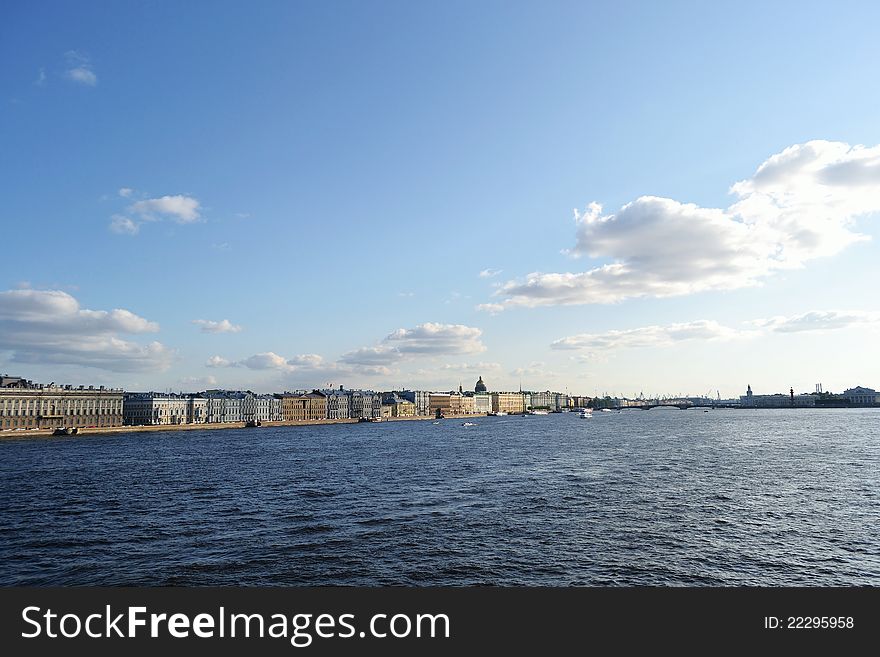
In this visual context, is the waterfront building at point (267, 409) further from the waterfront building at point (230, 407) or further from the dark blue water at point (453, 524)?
the dark blue water at point (453, 524)

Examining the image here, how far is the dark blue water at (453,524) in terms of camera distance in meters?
19.8

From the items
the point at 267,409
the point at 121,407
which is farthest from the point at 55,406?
the point at 267,409

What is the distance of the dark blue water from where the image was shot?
1975 centimetres

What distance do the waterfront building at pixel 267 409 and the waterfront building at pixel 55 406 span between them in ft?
145

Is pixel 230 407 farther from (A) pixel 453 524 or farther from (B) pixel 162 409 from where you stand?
(A) pixel 453 524

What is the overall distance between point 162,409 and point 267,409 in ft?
121

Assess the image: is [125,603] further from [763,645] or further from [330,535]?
[330,535]

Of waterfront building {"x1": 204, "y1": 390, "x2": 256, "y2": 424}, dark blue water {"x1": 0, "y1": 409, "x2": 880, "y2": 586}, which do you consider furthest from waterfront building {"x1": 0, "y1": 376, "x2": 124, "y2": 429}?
dark blue water {"x1": 0, "y1": 409, "x2": 880, "y2": 586}

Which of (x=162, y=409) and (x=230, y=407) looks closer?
(x=162, y=409)

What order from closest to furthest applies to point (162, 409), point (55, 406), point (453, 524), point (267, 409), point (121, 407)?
point (453, 524) → point (55, 406) → point (121, 407) → point (162, 409) → point (267, 409)

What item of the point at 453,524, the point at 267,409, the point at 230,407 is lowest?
the point at 267,409

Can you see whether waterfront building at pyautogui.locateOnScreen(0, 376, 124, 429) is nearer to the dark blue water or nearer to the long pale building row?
the long pale building row

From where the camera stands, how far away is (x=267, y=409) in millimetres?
189375

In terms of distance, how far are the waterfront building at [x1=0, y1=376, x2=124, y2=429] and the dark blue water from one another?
288 ft
